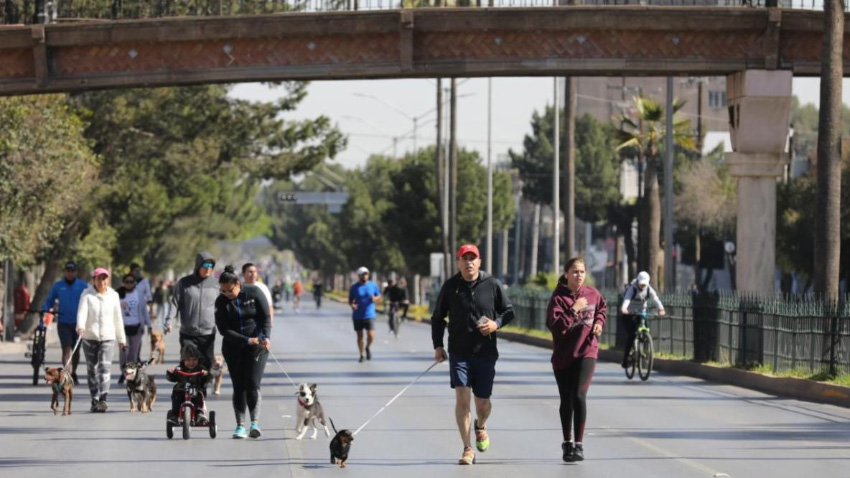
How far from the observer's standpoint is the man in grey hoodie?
64.4ft

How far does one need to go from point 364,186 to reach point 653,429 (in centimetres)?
11122

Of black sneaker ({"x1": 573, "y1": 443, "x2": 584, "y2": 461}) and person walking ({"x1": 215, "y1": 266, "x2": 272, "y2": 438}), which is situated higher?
person walking ({"x1": 215, "y1": 266, "x2": 272, "y2": 438})

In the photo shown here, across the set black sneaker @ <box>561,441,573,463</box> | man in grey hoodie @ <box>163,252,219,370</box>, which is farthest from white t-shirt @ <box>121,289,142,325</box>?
black sneaker @ <box>561,441,573,463</box>

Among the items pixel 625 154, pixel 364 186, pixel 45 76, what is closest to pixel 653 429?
pixel 45 76

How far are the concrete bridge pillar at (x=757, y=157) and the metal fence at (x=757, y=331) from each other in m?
0.87

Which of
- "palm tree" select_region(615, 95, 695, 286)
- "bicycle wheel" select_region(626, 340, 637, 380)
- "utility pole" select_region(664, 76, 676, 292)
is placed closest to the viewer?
"bicycle wheel" select_region(626, 340, 637, 380)

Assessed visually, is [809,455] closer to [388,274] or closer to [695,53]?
[695,53]

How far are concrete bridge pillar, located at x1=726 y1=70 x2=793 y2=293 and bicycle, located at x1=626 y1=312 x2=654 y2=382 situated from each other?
305cm

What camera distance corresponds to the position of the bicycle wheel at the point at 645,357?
27.5m

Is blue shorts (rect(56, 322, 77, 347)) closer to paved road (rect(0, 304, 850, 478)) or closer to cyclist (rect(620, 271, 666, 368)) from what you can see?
paved road (rect(0, 304, 850, 478))

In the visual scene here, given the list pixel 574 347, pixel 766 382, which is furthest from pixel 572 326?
pixel 766 382

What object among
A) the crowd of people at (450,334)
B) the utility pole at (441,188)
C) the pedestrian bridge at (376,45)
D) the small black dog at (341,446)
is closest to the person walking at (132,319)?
the crowd of people at (450,334)

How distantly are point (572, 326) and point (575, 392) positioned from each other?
0.56m

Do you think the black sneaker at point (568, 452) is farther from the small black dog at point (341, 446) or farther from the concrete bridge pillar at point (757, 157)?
the concrete bridge pillar at point (757, 157)
